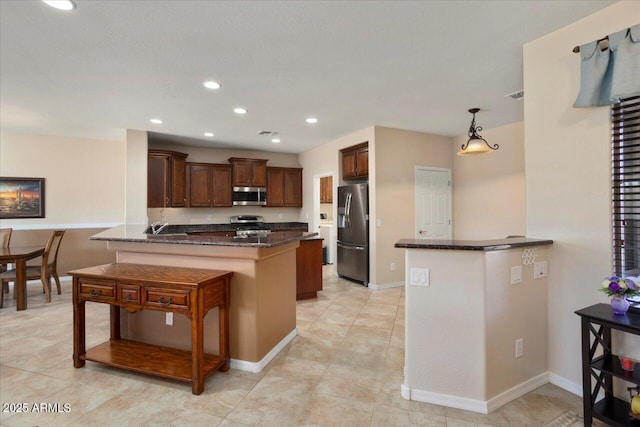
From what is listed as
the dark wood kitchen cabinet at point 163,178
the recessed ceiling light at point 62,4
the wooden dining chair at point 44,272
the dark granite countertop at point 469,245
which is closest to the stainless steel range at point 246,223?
the dark wood kitchen cabinet at point 163,178

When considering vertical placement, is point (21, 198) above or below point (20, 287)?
above

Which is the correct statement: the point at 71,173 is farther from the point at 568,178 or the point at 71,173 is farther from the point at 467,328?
the point at 568,178

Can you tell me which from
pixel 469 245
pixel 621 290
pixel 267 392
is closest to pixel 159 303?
pixel 267 392

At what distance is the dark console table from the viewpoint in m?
1.69

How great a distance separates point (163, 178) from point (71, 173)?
1.74 m

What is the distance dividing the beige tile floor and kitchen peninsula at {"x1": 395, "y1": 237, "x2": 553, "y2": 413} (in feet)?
0.36

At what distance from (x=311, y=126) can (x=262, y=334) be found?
337cm

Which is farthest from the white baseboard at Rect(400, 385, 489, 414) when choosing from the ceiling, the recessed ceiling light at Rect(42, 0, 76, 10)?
the recessed ceiling light at Rect(42, 0, 76, 10)

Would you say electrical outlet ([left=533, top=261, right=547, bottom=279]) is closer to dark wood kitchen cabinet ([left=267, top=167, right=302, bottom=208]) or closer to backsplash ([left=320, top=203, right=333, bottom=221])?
dark wood kitchen cabinet ([left=267, top=167, right=302, bottom=208])

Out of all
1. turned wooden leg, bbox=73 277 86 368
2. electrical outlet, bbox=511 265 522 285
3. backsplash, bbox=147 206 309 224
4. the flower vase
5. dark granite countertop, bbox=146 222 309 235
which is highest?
backsplash, bbox=147 206 309 224

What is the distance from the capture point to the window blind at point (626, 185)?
1897 millimetres

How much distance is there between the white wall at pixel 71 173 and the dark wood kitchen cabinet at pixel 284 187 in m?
2.92

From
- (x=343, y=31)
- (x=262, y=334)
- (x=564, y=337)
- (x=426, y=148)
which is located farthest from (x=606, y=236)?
(x=426, y=148)

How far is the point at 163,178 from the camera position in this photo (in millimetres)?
5613
